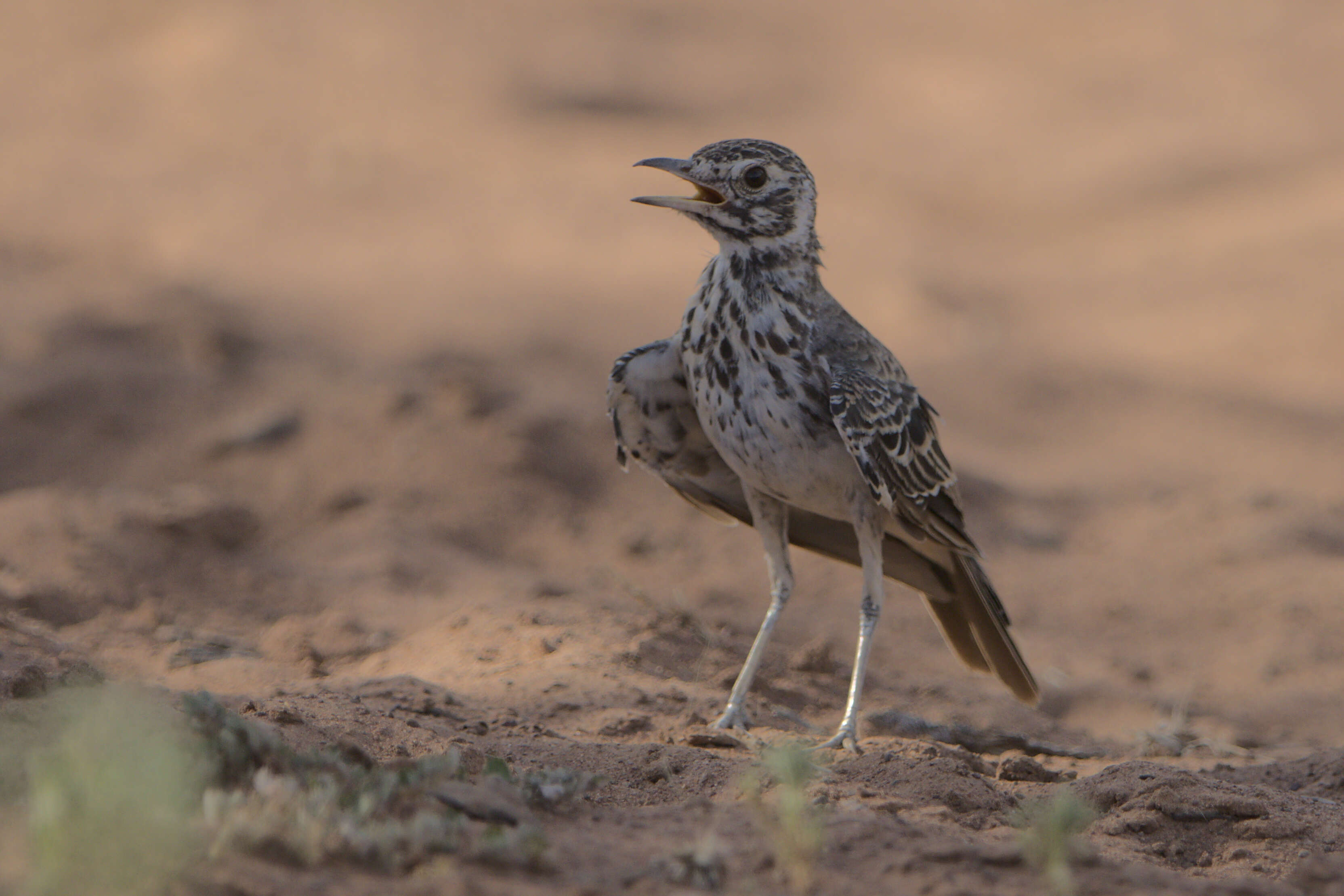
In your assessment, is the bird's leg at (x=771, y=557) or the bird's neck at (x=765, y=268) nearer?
the bird's neck at (x=765, y=268)

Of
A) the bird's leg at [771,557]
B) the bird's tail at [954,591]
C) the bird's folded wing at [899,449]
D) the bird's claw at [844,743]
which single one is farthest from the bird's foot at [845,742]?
the bird's tail at [954,591]

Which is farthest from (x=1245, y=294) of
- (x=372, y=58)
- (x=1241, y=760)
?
(x=372, y=58)

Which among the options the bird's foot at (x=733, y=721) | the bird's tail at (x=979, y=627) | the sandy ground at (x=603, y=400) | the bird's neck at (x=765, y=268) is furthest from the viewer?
the bird's tail at (x=979, y=627)

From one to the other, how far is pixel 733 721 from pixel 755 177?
6.68 feet

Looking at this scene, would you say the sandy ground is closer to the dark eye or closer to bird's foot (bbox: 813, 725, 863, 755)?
bird's foot (bbox: 813, 725, 863, 755)

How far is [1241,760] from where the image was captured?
5676mm

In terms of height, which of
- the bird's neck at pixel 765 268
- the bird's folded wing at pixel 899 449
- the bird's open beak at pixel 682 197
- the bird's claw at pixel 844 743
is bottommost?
the bird's claw at pixel 844 743

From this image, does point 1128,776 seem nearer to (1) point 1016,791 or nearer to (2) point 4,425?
(1) point 1016,791

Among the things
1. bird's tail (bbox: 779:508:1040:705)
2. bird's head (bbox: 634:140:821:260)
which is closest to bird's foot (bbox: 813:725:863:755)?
bird's tail (bbox: 779:508:1040:705)

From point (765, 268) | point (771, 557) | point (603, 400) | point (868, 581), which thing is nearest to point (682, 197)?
point (765, 268)

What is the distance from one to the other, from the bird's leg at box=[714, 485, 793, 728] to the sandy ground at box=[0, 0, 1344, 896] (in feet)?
0.84

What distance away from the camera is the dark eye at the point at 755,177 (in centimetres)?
520

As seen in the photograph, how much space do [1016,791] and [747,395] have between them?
5.32 feet

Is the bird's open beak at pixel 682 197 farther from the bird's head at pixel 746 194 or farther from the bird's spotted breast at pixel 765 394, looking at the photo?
the bird's spotted breast at pixel 765 394
